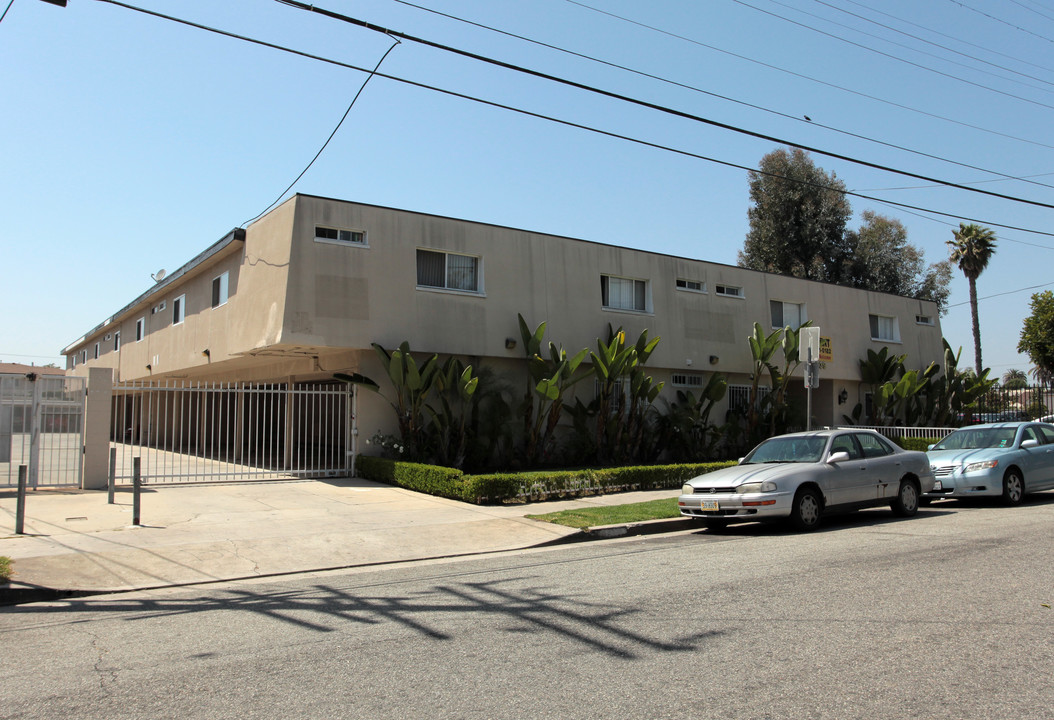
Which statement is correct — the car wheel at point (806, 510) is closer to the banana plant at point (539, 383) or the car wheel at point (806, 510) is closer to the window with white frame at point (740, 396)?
the banana plant at point (539, 383)

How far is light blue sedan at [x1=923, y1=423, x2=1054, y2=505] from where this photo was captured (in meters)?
13.8

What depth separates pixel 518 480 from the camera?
14375 mm

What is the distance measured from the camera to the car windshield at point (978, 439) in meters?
14.6

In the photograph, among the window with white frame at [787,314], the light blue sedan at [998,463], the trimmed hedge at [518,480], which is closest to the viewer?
the light blue sedan at [998,463]

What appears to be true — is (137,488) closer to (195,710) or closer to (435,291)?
(195,710)

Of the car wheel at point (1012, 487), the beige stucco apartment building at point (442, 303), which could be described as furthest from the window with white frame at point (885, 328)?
the car wheel at point (1012, 487)

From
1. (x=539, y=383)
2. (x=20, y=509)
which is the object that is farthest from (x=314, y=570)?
(x=539, y=383)

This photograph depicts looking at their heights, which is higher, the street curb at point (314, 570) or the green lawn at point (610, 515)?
the green lawn at point (610, 515)

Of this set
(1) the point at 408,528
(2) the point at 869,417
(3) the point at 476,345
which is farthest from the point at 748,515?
(2) the point at 869,417

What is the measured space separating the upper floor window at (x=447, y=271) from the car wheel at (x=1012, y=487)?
11630 millimetres

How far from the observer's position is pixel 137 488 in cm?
1120

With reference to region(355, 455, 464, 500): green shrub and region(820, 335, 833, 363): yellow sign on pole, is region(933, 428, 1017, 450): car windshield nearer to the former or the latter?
region(820, 335, 833, 363): yellow sign on pole

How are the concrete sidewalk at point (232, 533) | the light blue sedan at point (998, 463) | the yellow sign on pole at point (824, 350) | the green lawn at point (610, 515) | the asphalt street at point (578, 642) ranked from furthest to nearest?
the yellow sign on pole at point (824, 350)
the light blue sedan at point (998, 463)
the green lawn at point (610, 515)
the concrete sidewalk at point (232, 533)
the asphalt street at point (578, 642)

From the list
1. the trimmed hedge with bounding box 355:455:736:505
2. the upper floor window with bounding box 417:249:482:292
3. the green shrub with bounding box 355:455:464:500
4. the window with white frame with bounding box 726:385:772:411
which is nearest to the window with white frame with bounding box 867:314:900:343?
the window with white frame with bounding box 726:385:772:411
